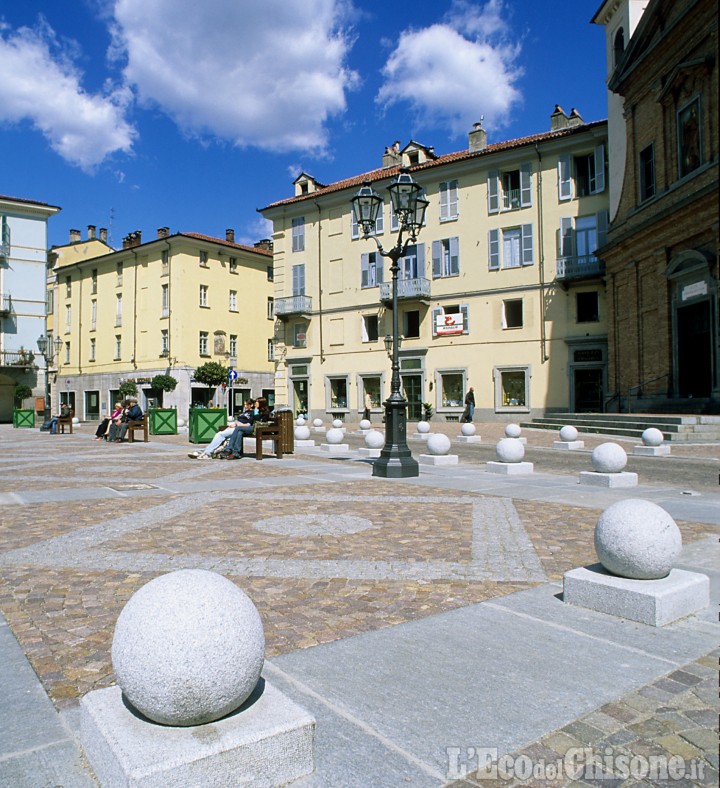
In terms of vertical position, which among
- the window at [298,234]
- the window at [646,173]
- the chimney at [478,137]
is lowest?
the window at [646,173]

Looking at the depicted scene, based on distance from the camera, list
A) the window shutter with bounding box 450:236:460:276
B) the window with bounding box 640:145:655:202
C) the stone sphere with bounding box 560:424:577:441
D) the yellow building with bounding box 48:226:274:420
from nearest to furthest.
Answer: the stone sphere with bounding box 560:424:577:441, the window with bounding box 640:145:655:202, the window shutter with bounding box 450:236:460:276, the yellow building with bounding box 48:226:274:420

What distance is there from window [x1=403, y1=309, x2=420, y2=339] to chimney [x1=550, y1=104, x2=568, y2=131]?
40.7 feet

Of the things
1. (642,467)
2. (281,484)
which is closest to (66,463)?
(281,484)

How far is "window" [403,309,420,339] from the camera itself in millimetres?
35594

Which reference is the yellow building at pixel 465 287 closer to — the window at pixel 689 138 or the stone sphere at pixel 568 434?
the window at pixel 689 138

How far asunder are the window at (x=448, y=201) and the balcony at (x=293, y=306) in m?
9.99

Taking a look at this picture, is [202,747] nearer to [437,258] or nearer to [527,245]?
[527,245]

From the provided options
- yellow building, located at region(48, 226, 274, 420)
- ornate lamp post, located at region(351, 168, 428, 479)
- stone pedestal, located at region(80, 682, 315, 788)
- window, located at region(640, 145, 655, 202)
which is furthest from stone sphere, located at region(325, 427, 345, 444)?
yellow building, located at region(48, 226, 274, 420)

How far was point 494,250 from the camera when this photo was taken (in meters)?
33.0

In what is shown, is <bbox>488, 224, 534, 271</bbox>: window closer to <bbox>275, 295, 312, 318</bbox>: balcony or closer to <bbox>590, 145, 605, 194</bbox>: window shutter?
<bbox>590, 145, 605, 194</bbox>: window shutter

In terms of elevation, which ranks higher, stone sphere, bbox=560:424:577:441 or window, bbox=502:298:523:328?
window, bbox=502:298:523:328

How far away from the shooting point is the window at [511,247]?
31.9 m

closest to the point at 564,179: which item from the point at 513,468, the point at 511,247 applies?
the point at 511,247

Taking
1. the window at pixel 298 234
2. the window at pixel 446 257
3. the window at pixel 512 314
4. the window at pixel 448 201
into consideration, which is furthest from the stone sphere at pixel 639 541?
the window at pixel 298 234
